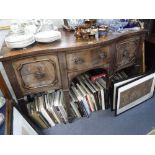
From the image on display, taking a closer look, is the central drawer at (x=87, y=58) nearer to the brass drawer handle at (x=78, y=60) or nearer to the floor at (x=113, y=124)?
the brass drawer handle at (x=78, y=60)

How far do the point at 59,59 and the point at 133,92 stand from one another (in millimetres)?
849

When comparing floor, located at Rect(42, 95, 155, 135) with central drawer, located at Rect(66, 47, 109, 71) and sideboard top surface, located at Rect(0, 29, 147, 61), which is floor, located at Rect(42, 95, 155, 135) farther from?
sideboard top surface, located at Rect(0, 29, 147, 61)

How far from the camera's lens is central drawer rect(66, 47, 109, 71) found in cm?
108

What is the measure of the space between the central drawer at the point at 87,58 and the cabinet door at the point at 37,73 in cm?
11

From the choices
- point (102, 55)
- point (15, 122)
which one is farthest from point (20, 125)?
point (102, 55)

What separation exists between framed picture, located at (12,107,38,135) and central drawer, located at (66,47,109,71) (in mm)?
524

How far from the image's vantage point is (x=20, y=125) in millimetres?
1098

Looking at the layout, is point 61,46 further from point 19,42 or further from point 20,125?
point 20,125

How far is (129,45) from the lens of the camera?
4.23 feet

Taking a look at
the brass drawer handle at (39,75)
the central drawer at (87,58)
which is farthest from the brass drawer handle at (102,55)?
the brass drawer handle at (39,75)
